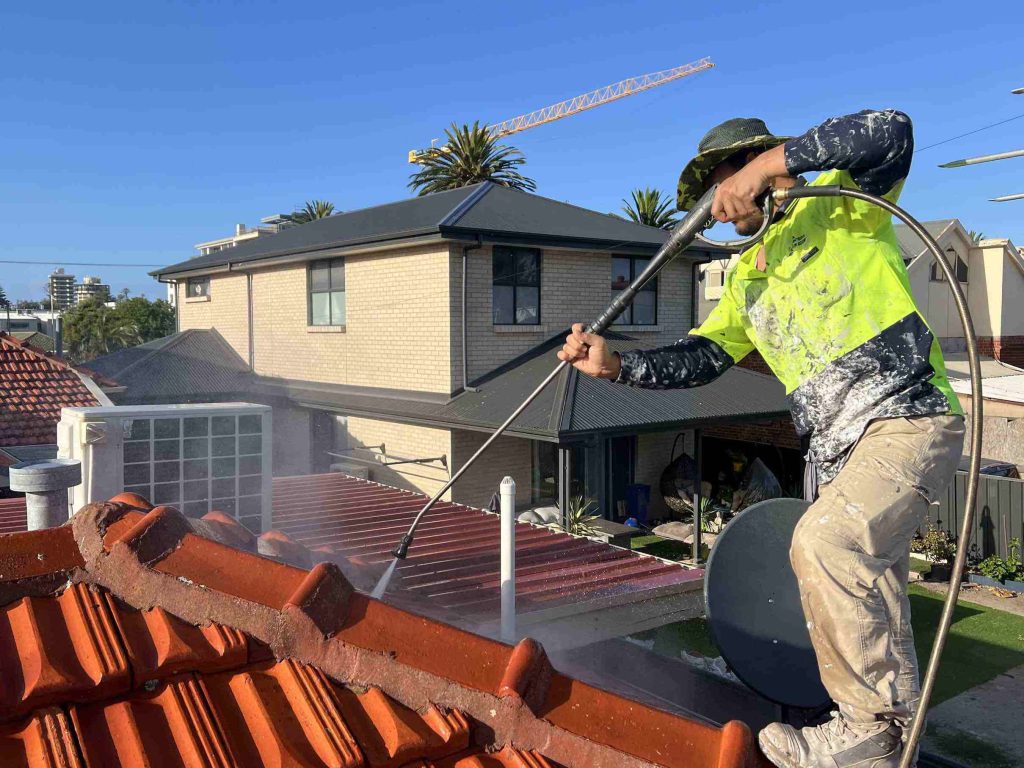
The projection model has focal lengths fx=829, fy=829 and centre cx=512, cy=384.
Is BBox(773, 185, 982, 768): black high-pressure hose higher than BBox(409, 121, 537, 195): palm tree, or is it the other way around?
BBox(409, 121, 537, 195): palm tree

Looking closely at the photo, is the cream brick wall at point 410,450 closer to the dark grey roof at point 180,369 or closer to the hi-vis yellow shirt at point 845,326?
the dark grey roof at point 180,369

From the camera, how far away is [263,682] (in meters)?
1.88

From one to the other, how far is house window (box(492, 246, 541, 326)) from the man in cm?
1299

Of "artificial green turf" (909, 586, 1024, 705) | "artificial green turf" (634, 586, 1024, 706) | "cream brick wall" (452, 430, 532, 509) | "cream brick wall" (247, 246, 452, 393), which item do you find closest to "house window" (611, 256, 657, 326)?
"cream brick wall" (452, 430, 532, 509)

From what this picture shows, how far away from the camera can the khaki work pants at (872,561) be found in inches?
78.9

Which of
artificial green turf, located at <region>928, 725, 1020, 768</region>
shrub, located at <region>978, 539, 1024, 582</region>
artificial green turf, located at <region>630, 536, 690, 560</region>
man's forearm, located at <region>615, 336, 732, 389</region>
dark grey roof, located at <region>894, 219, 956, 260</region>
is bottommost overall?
artificial green turf, located at <region>928, 725, 1020, 768</region>

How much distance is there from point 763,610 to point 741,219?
1.36m

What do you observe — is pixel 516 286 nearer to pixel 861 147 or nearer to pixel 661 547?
pixel 661 547

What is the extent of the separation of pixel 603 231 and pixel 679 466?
199 inches

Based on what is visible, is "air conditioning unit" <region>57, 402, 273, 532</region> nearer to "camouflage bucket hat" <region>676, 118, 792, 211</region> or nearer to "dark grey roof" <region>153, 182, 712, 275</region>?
"camouflage bucket hat" <region>676, 118, 792, 211</region>

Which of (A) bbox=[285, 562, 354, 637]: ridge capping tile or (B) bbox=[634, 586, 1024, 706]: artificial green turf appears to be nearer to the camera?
(A) bbox=[285, 562, 354, 637]: ridge capping tile

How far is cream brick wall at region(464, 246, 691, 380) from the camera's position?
15.1 metres

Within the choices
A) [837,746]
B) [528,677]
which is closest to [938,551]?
[837,746]

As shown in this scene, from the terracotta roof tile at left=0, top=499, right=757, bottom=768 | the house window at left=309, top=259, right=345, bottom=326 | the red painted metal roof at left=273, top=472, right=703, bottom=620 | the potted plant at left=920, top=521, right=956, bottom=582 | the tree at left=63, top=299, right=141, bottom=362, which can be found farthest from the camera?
the tree at left=63, top=299, right=141, bottom=362
